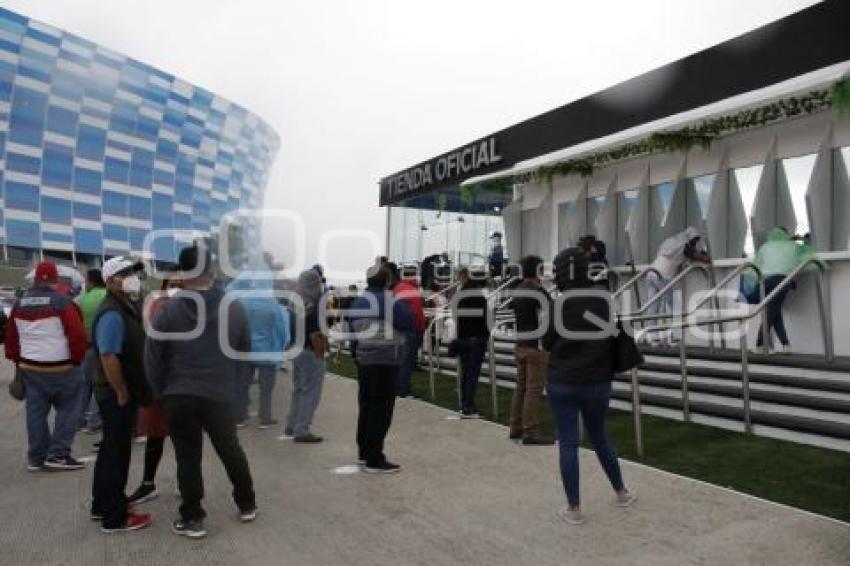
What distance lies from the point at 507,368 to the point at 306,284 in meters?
4.45

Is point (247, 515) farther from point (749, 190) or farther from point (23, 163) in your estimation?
point (23, 163)

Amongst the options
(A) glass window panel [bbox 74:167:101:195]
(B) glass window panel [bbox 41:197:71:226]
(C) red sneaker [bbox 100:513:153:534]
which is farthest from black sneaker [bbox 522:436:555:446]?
(A) glass window panel [bbox 74:167:101:195]

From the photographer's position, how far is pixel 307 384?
24.0 ft

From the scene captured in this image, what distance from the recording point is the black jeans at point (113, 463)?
4.36m

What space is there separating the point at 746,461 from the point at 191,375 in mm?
4579

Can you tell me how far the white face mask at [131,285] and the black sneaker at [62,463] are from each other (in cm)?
189

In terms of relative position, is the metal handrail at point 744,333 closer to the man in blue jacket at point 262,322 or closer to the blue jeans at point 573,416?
the blue jeans at point 573,416

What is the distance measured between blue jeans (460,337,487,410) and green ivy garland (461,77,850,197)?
5786mm

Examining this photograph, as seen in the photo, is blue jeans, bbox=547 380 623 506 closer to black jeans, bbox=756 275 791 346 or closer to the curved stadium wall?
black jeans, bbox=756 275 791 346

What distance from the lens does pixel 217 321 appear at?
14.3ft

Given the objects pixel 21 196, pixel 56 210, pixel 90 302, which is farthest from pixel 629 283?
pixel 56 210

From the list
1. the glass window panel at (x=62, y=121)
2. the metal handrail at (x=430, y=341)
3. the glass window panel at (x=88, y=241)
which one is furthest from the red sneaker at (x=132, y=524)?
the glass window panel at (x=62, y=121)

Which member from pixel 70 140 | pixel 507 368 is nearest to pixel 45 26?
pixel 70 140

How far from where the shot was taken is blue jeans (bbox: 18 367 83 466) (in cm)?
589
